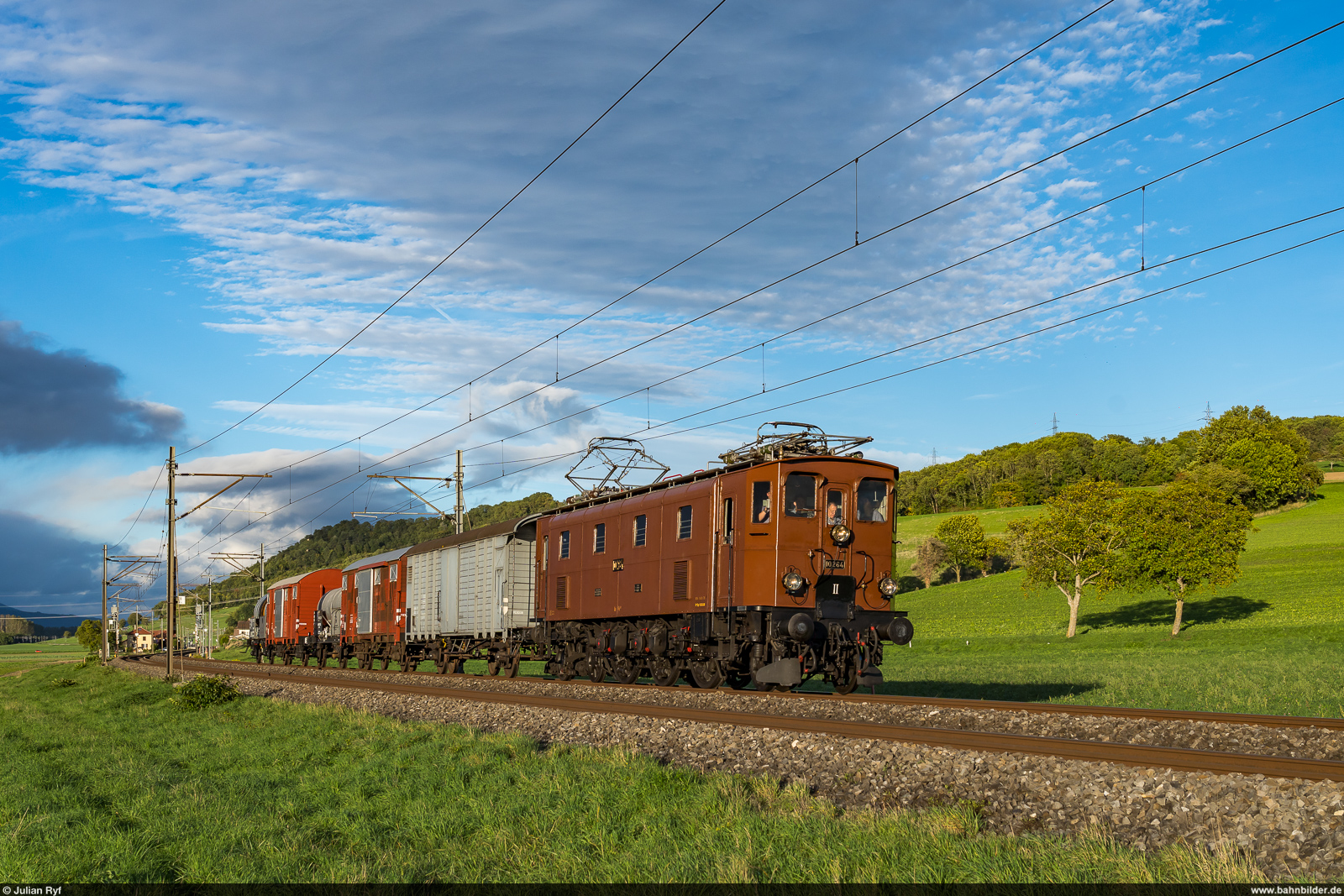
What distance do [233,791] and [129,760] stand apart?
488 cm

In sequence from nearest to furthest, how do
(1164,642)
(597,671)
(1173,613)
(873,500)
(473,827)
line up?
(473,827), (873,500), (597,671), (1164,642), (1173,613)

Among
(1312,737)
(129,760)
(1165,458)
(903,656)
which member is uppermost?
(1165,458)

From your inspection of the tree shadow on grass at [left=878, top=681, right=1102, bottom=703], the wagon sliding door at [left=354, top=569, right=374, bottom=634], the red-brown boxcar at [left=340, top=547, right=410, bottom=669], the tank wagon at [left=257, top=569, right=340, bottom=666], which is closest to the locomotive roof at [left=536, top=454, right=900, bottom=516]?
the tree shadow on grass at [left=878, top=681, right=1102, bottom=703]

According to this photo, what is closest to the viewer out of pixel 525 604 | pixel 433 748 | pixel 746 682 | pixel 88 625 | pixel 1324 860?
pixel 1324 860

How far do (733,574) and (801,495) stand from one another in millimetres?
2178

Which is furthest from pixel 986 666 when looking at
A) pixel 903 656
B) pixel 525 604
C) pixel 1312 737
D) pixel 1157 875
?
pixel 1157 875

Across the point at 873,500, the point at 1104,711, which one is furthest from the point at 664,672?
the point at 1104,711

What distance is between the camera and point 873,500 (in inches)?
837

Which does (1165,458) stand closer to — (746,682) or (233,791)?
(746,682)

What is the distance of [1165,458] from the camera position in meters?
133

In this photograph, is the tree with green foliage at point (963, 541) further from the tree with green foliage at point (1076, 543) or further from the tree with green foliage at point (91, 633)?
the tree with green foliage at point (91, 633)

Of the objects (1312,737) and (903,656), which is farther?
(903,656)

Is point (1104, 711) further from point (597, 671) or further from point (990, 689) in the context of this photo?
point (597, 671)

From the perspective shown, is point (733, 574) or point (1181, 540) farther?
point (1181, 540)
